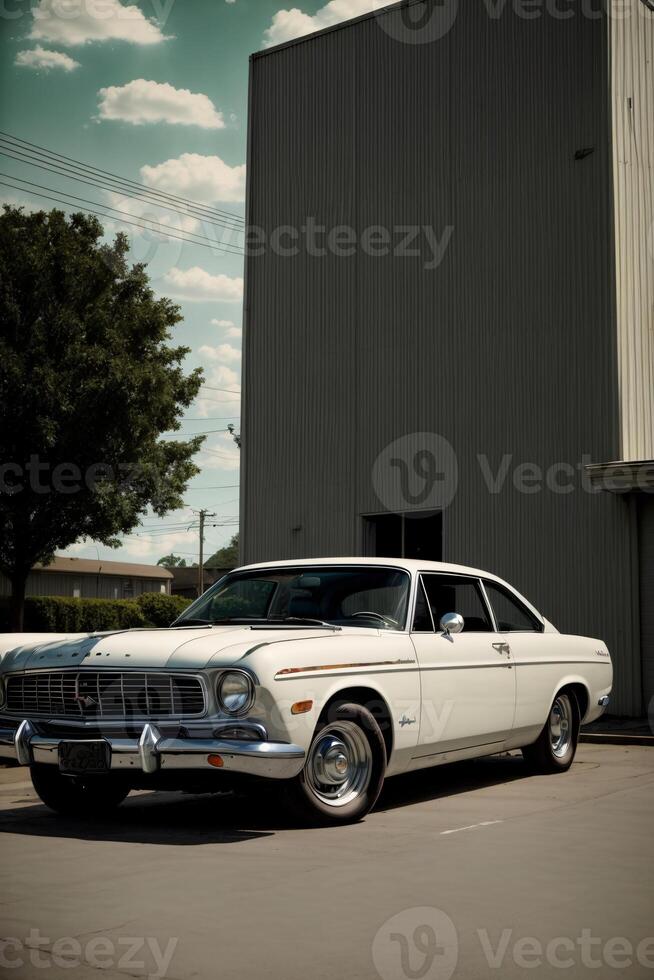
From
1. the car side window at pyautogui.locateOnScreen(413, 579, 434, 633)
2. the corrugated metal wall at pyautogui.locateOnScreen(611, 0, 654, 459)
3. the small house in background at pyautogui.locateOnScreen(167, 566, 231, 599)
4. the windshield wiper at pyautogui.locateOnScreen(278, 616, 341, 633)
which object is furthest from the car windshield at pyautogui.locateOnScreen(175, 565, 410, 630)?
the small house in background at pyautogui.locateOnScreen(167, 566, 231, 599)

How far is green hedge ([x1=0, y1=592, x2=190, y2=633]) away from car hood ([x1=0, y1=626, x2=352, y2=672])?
99.6ft

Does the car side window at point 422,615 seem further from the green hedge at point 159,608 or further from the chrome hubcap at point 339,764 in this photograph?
the green hedge at point 159,608

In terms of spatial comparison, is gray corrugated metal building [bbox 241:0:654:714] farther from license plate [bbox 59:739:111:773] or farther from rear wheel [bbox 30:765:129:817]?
license plate [bbox 59:739:111:773]

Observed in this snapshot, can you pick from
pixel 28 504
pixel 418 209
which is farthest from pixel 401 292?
pixel 28 504

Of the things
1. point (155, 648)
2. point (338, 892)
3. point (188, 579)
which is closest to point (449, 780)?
point (155, 648)

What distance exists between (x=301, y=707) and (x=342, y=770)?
25.2 inches

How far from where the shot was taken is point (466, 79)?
17.5 meters

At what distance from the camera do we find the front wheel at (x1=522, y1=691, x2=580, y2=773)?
9117 millimetres

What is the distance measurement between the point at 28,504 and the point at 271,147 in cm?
1464

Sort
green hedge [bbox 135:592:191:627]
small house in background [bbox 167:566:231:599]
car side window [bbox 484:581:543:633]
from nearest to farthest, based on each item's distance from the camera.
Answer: car side window [bbox 484:581:543:633] < green hedge [bbox 135:592:191:627] < small house in background [bbox 167:566:231:599]

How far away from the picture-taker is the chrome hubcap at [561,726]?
9297mm

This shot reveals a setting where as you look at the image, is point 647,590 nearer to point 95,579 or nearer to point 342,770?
point 342,770

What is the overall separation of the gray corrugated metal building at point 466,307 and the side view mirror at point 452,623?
22.1 feet

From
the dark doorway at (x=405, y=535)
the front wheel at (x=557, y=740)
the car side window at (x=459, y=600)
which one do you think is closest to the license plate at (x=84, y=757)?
the car side window at (x=459, y=600)
